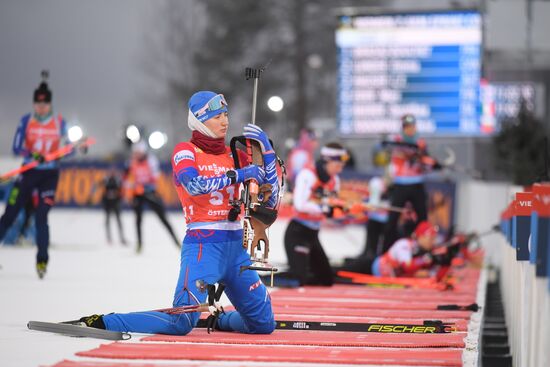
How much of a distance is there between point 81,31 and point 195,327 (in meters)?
30.0

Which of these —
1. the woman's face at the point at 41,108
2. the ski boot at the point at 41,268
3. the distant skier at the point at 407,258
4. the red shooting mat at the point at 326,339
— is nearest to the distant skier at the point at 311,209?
the distant skier at the point at 407,258

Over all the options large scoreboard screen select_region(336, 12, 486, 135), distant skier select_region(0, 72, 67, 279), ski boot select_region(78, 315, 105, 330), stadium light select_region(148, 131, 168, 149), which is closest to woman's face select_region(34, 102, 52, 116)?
distant skier select_region(0, 72, 67, 279)

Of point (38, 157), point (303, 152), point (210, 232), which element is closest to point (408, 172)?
point (303, 152)

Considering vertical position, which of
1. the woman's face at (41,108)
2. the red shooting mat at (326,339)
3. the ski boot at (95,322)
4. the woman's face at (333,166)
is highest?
the woman's face at (41,108)

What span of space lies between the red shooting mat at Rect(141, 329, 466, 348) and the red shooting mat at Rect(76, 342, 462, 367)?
229 mm

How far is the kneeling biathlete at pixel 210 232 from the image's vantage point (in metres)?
8.17

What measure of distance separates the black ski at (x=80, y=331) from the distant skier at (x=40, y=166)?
4302 millimetres

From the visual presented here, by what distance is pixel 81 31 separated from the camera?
124ft

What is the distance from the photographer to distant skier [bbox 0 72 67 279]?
12578mm

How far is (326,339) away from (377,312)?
2.37 m

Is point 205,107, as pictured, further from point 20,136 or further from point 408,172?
point 408,172

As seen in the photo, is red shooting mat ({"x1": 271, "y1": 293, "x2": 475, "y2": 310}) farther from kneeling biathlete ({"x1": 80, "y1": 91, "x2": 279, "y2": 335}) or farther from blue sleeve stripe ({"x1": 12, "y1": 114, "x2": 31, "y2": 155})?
blue sleeve stripe ({"x1": 12, "y1": 114, "x2": 31, "y2": 155})

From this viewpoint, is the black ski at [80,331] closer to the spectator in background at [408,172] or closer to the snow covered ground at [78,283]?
the snow covered ground at [78,283]

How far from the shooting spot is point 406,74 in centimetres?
2302
